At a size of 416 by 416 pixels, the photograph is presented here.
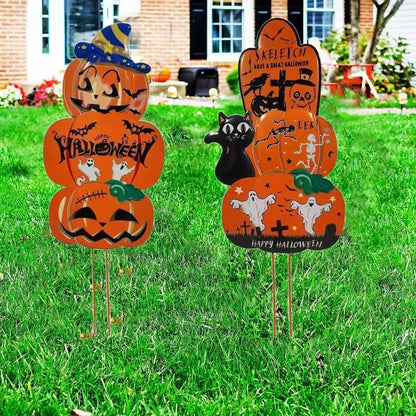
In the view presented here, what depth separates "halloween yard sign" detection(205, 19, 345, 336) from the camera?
2992 mm

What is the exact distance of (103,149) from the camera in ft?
9.86

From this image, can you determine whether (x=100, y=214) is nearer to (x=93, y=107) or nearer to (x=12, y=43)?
(x=93, y=107)

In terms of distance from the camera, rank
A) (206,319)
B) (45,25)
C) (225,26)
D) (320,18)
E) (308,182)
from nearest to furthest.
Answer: (308,182)
(206,319)
(45,25)
(225,26)
(320,18)

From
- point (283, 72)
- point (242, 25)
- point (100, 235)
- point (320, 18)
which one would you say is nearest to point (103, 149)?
point (100, 235)

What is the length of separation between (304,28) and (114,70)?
12.3 meters

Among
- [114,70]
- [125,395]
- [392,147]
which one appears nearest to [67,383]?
[125,395]

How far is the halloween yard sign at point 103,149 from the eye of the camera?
3.00 meters

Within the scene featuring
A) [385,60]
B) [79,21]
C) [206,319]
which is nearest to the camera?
[206,319]

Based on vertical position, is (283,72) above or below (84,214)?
above

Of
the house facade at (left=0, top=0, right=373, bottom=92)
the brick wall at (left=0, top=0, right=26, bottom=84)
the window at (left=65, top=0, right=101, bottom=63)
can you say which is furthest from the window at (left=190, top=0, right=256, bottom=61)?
the brick wall at (left=0, top=0, right=26, bottom=84)

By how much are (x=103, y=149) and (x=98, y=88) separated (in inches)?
9.5

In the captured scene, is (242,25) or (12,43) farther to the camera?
(242,25)

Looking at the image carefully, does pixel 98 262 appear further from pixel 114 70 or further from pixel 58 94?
pixel 58 94

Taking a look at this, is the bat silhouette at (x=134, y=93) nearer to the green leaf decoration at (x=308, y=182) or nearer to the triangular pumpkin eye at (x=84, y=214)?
the triangular pumpkin eye at (x=84, y=214)
